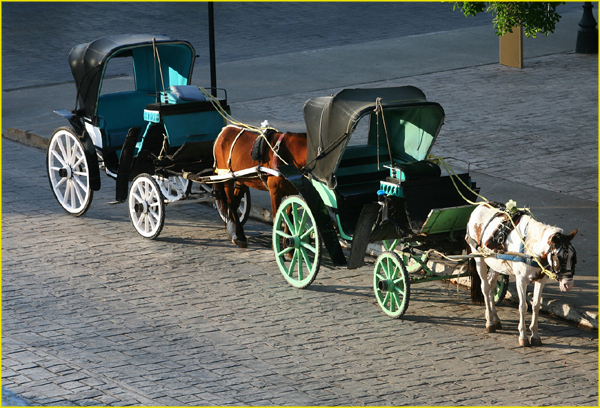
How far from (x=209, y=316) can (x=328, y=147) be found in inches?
77.0

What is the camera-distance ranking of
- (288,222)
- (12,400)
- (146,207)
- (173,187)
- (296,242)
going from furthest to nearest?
1. (173,187)
2. (146,207)
3. (288,222)
4. (296,242)
5. (12,400)

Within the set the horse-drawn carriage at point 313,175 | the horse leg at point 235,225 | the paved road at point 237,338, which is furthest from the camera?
the horse leg at point 235,225

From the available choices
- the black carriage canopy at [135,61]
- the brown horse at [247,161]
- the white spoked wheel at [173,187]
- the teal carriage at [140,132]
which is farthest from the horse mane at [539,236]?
the white spoked wheel at [173,187]

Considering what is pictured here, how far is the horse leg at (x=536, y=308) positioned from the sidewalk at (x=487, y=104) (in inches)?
27.4

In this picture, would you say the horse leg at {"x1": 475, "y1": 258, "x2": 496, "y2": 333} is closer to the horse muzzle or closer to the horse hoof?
the horse hoof

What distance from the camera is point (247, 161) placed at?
32.4 feet

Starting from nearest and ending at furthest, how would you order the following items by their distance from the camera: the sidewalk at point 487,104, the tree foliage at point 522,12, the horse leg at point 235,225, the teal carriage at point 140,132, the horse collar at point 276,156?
the horse collar at point 276,156 → the horse leg at point 235,225 → the teal carriage at point 140,132 → the tree foliage at point 522,12 → the sidewalk at point 487,104

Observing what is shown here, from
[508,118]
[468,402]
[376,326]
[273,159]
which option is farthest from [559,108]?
[468,402]

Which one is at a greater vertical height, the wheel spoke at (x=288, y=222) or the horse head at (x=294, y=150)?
the horse head at (x=294, y=150)

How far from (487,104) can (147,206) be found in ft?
26.0

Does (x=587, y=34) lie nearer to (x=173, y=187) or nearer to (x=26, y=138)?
(x=173, y=187)

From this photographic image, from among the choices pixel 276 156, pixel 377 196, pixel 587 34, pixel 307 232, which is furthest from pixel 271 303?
pixel 587 34

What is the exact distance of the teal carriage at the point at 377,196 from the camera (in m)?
8.23

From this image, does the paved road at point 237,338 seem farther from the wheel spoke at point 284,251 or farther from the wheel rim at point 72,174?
the wheel rim at point 72,174
